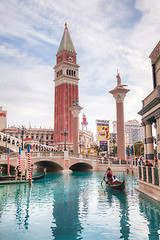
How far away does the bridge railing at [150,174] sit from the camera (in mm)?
12887

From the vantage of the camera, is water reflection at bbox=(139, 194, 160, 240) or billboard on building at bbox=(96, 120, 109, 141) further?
billboard on building at bbox=(96, 120, 109, 141)

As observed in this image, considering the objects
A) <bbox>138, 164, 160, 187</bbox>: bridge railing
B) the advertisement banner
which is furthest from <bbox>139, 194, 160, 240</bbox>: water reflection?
the advertisement banner

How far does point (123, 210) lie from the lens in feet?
39.4

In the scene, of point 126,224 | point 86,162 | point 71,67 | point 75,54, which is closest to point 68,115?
point 71,67

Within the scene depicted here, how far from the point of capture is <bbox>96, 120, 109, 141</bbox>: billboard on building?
5672cm

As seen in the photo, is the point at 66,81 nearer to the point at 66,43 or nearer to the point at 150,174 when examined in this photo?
the point at 66,43

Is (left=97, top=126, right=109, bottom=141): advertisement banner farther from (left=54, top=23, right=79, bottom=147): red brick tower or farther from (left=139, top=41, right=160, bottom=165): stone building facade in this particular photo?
(left=139, top=41, right=160, bottom=165): stone building facade

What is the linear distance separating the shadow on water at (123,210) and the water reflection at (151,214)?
816mm

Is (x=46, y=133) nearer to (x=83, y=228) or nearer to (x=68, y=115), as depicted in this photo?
(x=68, y=115)

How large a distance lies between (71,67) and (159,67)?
7696 centimetres

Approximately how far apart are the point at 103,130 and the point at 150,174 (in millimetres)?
43761

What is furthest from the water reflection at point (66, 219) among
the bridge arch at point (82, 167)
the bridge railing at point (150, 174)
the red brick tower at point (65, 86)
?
the red brick tower at point (65, 86)

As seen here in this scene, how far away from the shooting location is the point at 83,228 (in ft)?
30.2

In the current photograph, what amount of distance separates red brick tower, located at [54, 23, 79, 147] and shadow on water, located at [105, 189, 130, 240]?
63436mm
